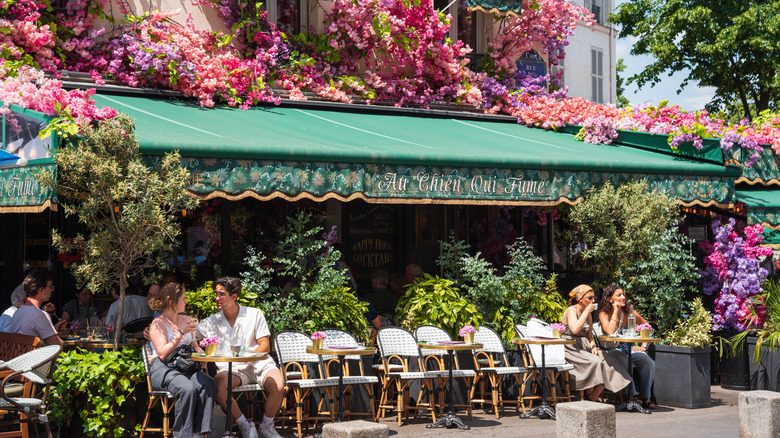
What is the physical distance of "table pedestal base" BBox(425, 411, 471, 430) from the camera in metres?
9.10

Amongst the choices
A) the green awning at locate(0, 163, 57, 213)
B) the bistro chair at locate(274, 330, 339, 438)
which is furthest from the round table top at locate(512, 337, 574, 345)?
the green awning at locate(0, 163, 57, 213)

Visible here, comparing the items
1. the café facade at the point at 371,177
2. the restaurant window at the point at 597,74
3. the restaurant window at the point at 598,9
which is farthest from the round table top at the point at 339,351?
the restaurant window at the point at 598,9

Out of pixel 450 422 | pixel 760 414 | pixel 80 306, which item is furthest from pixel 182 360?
pixel 760 414

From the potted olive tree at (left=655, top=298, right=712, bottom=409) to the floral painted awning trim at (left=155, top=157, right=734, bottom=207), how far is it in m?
1.77

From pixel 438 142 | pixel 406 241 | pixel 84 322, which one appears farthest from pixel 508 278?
pixel 84 322

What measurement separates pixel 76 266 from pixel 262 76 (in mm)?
4349

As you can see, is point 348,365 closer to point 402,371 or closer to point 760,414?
point 402,371

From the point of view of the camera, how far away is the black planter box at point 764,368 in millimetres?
11273

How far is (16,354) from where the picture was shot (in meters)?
7.88

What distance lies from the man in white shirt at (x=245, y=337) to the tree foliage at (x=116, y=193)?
72 centimetres

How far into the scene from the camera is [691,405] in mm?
10391

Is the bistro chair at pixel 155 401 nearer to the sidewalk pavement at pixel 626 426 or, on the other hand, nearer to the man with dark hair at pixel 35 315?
the man with dark hair at pixel 35 315

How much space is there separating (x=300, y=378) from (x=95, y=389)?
2003 millimetres

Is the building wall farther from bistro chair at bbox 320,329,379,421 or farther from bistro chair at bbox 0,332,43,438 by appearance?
bistro chair at bbox 0,332,43,438
